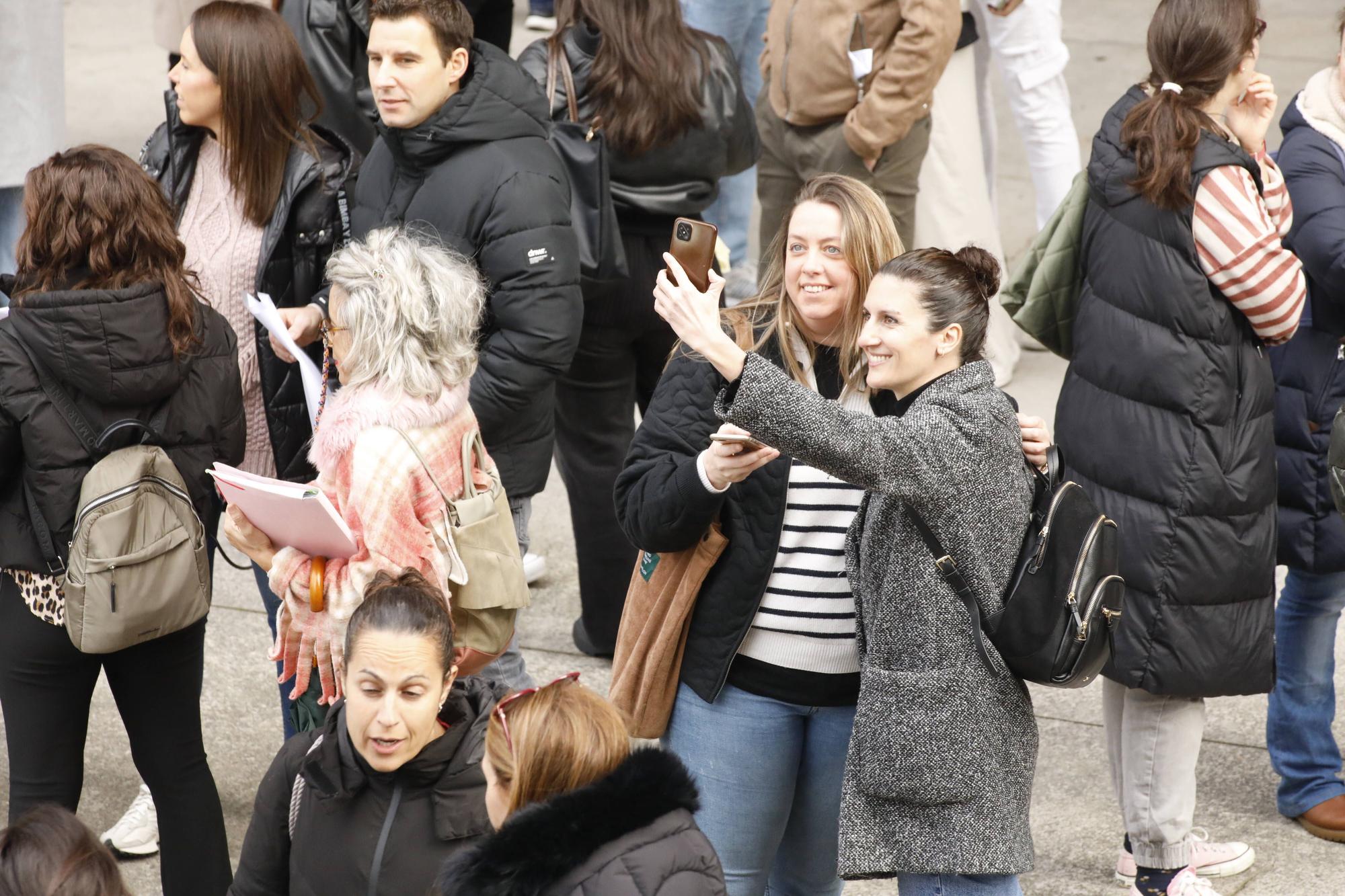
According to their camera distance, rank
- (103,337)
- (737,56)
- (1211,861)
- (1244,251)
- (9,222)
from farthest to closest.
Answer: (737,56)
(9,222)
(1211,861)
(1244,251)
(103,337)

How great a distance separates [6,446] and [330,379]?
2.71ft

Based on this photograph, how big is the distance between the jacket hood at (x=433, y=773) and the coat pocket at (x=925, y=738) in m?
0.70

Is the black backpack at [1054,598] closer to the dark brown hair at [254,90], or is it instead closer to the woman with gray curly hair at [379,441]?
the woman with gray curly hair at [379,441]

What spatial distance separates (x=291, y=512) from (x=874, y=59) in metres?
3.29

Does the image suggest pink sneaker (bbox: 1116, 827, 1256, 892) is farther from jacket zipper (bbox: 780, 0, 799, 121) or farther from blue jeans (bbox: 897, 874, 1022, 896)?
jacket zipper (bbox: 780, 0, 799, 121)

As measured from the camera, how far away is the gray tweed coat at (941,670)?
2.72 m

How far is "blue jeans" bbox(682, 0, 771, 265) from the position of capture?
22.8 ft

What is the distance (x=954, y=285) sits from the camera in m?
2.81

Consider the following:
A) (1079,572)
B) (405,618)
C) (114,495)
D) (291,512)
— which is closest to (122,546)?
(114,495)

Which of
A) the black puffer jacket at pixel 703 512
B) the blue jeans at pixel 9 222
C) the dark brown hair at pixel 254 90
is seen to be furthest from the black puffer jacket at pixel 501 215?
the blue jeans at pixel 9 222

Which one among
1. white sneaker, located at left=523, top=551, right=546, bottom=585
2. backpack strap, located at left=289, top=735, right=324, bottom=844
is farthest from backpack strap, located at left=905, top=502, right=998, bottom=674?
white sneaker, located at left=523, top=551, right=546, bottom=585

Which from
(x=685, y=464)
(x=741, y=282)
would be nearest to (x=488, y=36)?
(x=741, y=282)

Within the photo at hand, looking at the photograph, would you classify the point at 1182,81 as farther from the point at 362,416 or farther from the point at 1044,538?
the point at 362,416

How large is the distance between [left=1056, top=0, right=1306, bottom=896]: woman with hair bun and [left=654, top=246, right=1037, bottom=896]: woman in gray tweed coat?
93cm
